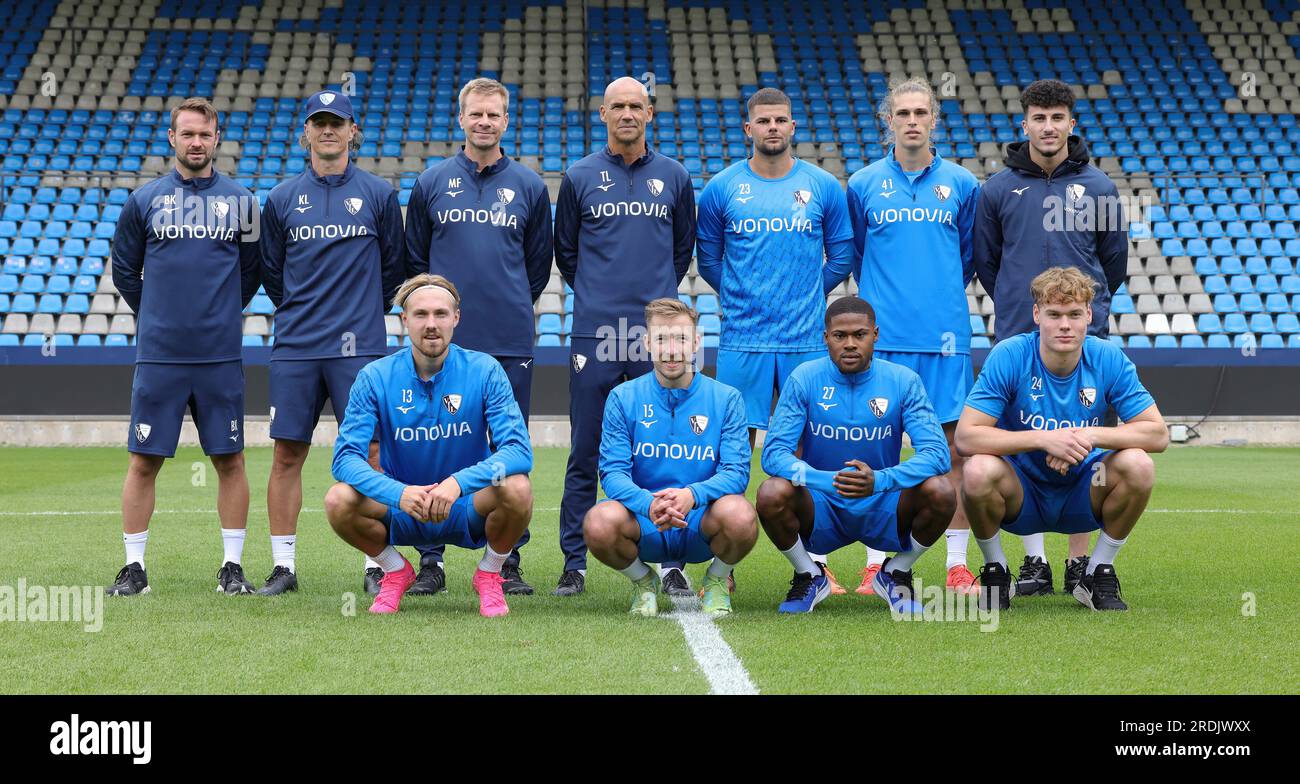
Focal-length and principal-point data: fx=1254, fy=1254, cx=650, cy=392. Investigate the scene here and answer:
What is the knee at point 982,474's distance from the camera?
503 centimetres

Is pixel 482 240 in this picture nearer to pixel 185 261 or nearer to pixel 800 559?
pixel 185 261

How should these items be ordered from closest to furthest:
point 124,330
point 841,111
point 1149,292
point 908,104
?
point 908,104 → point 124,330 → point 1149,292 → point 841,111

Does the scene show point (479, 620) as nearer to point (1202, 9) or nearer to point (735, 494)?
point (735, 494)

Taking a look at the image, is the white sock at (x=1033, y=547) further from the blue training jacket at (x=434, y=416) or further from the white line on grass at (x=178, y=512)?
→ the white line on grass at (x=178, y=512)

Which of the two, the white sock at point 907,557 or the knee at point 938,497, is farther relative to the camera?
the white sock at point 907,557

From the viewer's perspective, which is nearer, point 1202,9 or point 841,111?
point 841,111

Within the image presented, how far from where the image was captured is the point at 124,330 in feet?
56.2

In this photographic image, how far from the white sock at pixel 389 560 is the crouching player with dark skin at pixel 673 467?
806mm

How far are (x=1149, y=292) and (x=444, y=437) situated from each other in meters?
15.7

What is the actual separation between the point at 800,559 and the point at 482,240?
2.05 m

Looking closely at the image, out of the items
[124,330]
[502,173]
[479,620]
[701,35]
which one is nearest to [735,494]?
[479,620]

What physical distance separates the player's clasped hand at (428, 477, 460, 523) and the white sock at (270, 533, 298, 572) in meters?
1.27

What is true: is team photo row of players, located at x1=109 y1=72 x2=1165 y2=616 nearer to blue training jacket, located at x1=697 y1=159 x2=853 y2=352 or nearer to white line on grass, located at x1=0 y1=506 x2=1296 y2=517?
blue training jacket, located at x1=697 y1=159 x2=853 y2=352

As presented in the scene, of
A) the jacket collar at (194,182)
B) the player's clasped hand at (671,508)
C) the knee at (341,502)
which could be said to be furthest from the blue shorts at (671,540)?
the jacket collar at (194,182)
